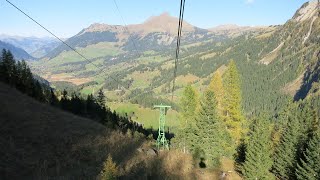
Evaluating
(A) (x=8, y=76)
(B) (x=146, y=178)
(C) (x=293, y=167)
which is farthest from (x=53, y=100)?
(B) (x=146, y=178)

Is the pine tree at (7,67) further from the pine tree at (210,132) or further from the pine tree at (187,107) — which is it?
the pine tree at (210,132)

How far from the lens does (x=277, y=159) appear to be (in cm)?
6116

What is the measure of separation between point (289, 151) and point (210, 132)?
12955mm

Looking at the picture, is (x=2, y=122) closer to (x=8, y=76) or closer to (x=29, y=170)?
(x=29, y=170)

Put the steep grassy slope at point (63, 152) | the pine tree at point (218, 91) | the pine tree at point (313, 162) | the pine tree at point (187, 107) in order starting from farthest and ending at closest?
1. the pine tree at point (187, 107)
2. the pine tree at point (218, 91)
3. the pine tree at point (313, 162)
4. the steep grassy slope at point (63, 152)

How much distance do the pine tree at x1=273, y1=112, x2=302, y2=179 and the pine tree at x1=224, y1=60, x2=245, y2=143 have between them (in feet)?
24.6

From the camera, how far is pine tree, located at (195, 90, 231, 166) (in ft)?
193

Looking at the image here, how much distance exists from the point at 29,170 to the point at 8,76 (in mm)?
50240

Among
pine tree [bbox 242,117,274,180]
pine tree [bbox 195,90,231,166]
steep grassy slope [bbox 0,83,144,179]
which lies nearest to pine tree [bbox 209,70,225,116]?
pine tree [bbox 195,90,231,166]

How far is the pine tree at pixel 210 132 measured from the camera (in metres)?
58.7

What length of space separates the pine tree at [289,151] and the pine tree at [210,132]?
9.49m

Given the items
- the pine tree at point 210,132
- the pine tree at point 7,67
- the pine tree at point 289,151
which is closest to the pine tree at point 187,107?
the pine tree at point 210,132

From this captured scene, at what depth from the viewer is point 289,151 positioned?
5784 centimetres

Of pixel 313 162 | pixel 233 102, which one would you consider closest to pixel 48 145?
pixel 313 162
